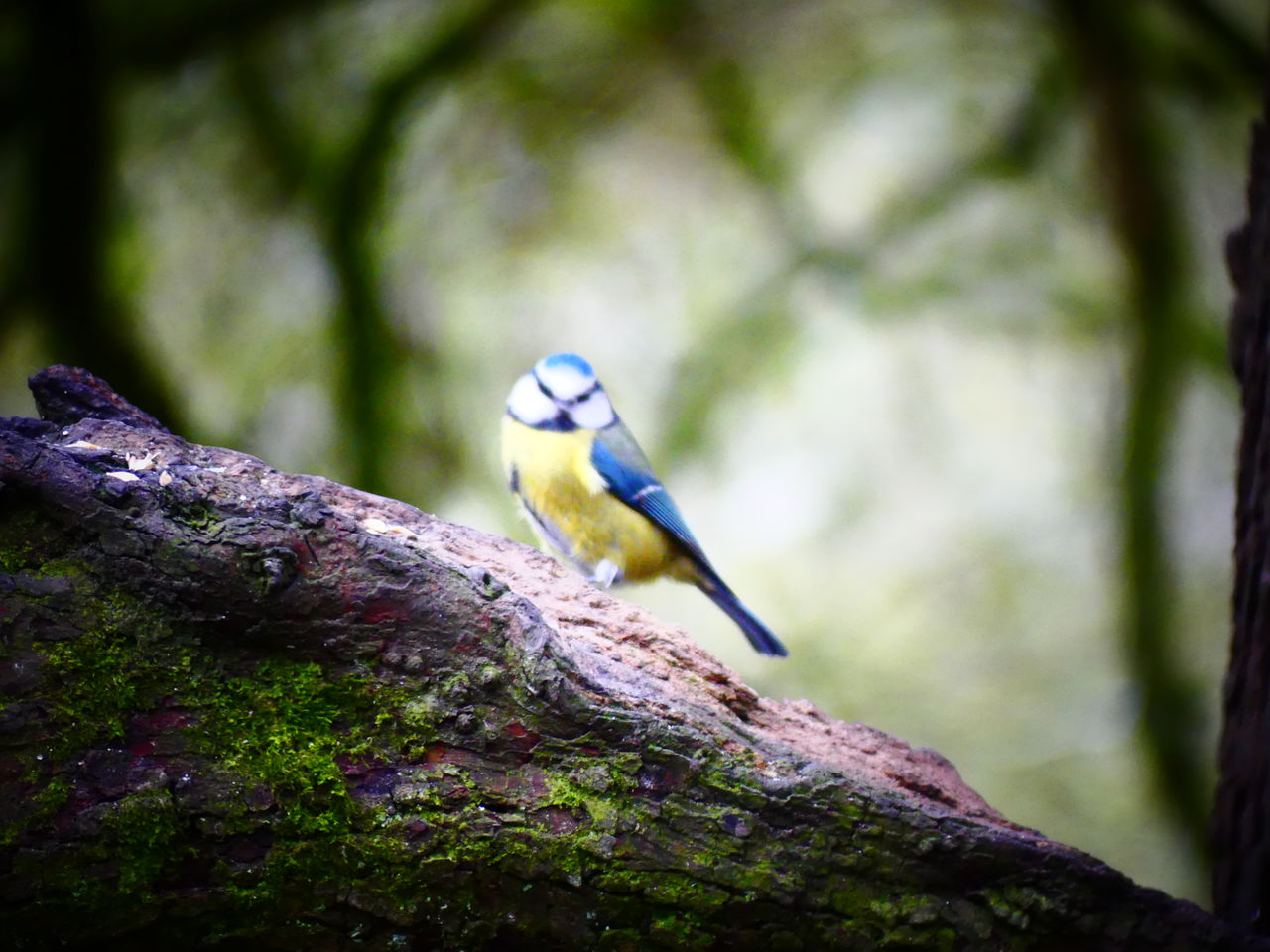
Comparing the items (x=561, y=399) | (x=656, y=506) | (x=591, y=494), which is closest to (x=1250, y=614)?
(x=656, y=506)

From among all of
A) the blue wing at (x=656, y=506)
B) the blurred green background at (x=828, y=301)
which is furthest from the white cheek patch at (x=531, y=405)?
the blurred green background at (x=828, y=301)

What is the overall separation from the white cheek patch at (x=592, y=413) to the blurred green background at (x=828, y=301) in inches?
34.0

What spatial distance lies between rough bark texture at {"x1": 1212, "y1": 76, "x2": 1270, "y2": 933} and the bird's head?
113cm

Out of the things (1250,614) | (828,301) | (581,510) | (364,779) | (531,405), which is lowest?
(364,779)

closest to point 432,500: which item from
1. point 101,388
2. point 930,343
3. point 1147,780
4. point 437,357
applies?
point 437,357

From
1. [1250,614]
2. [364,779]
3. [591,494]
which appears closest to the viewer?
[364,779]

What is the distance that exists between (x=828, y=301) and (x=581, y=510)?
145 centimetres

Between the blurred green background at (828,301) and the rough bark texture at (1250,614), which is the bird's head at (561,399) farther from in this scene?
the rough bark texture at (1250,614)

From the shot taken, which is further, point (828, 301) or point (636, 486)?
point (828, 301)

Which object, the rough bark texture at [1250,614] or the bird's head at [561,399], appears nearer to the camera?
the rough bark texture at [1250,614]

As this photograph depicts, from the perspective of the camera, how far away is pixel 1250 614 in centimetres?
147

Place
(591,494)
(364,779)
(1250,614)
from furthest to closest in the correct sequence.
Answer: (591,494), (1250,614), (364,779)

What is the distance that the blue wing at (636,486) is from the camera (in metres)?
1.93

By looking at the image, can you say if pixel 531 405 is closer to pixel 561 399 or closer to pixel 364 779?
pixel 561 399
